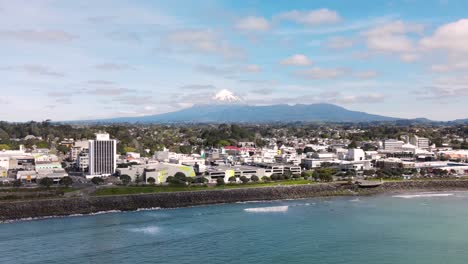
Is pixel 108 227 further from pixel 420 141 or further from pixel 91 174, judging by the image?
pixel 420 141

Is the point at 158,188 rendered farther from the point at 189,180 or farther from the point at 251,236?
the point at 251,236

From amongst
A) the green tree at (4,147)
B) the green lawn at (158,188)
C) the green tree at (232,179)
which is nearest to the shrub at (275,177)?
the green lawn at (158,188)

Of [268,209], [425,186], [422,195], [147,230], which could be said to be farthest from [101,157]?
[425,186]

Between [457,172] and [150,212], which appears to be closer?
[150,212]

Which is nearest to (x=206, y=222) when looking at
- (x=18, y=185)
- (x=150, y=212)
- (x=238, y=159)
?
(x=150, y=212)

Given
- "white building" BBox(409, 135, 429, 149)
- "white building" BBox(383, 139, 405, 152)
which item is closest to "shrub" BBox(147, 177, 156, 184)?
"white building" BBox(383, 139, 405, 152)

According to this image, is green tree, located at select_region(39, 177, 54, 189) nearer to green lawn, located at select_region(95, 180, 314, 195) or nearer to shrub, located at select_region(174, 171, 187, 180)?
green lawn, located at select_region(95, 180, 314, 195)
